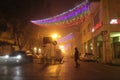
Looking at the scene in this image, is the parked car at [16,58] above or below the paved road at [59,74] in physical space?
above

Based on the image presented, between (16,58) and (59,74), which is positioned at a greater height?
(16,58)

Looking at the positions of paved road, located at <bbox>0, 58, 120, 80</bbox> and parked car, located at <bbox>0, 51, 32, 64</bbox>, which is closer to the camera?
paved road, located at <bbox>0, 58, 120, 80</bbox>

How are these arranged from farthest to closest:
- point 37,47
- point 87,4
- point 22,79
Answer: point 37,47 → point 87,4 → point 22,79

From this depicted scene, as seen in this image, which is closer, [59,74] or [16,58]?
[59,74]

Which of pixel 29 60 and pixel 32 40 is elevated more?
pixel 32 40

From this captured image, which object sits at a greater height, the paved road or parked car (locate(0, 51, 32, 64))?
parked car (locate(0, 51, 32, 64))

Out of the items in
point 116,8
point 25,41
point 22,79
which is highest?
point 116,8

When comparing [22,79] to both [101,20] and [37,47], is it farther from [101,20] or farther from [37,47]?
[37,47]

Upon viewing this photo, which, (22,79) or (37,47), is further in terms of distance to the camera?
(37,47)

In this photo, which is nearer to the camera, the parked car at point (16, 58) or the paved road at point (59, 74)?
the paved road at point (59, 74)

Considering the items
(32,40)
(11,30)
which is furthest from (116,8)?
(32,40)

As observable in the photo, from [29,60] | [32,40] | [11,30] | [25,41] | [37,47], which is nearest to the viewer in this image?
[29,60]

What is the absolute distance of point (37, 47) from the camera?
60.4m

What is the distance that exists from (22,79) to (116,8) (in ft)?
79.1
